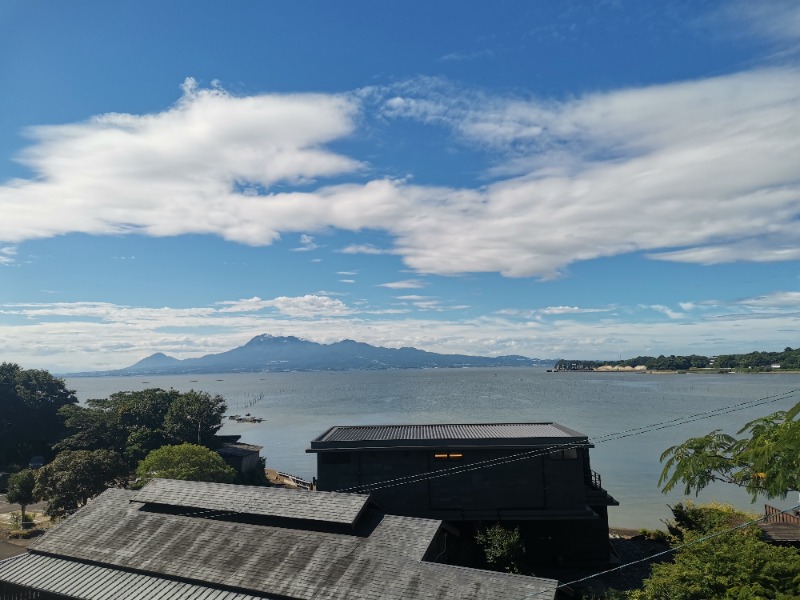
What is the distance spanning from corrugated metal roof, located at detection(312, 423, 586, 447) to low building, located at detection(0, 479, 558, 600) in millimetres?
8401

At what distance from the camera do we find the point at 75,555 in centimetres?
2047

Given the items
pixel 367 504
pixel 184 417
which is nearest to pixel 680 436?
pixel 184 417

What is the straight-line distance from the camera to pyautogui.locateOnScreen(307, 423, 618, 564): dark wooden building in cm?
2797

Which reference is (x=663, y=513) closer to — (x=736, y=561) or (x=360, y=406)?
(x=736, y=561)

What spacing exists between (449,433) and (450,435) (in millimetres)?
850

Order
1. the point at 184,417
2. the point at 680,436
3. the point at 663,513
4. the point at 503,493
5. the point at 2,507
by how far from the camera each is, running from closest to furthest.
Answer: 1. the point at 503,493
2. the point at 2,507
3. the point at 663,513
4. the point at 184,417
5. the point at 680,436

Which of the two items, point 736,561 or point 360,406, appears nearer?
point 736,561

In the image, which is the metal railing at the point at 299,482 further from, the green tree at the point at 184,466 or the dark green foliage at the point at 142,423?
the green tree at the point at 184,466

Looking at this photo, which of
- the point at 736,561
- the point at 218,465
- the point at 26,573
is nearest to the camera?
the point at 736,561

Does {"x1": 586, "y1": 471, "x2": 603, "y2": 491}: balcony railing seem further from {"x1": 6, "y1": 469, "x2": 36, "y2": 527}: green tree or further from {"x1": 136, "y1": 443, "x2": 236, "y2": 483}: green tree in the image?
{"x1": 6, "y1": 469, "x2": 36, "y2": 527}: green tree

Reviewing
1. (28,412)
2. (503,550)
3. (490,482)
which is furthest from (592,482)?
(28,412)

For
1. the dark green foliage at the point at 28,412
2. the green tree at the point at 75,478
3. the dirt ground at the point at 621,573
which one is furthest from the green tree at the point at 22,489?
the dirt ground at the point at 621,573

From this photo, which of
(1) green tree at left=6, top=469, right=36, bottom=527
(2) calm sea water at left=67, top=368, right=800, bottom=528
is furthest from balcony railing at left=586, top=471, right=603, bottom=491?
(1) green tree at left=6, top=469, right=36, bottom=527

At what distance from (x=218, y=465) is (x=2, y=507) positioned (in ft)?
73.7
